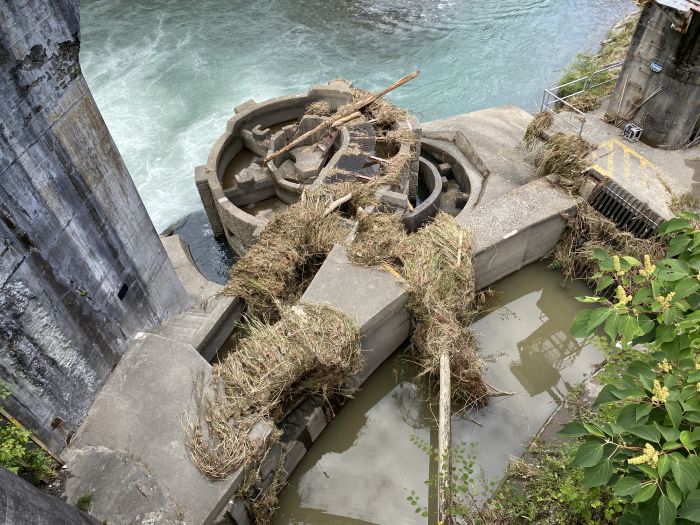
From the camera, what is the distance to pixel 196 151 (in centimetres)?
1781

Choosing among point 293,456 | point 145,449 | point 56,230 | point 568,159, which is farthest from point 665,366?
point 568,159

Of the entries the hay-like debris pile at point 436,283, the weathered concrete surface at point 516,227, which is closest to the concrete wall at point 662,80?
the weathered concrete surface at point 516,227

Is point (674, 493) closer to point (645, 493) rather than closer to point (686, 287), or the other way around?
point (645, 493)

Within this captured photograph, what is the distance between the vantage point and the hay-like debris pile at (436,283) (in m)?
7.73

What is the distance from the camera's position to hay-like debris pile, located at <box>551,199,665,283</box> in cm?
930

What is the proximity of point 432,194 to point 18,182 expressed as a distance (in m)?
8.88

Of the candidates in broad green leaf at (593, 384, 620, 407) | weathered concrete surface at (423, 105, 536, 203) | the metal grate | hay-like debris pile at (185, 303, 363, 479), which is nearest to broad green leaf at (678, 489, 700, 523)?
broad green leaf at (593, 384, 620, 407)

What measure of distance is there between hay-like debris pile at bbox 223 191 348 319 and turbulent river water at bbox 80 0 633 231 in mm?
8677

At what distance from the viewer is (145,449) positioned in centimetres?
575

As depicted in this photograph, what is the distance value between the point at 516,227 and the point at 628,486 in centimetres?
649

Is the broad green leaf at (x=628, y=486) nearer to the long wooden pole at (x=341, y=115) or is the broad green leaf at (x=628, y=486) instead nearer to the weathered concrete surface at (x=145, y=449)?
the weathered concrete surface at (x=145, y=449)

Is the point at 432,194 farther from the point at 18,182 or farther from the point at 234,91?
the point at 234,91

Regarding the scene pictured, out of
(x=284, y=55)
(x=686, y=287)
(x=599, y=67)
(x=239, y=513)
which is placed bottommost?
(x=284, y=55)

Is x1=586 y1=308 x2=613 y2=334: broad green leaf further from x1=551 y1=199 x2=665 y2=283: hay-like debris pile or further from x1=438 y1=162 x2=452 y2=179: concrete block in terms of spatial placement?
x1=438 y1=162 x2=452 y2=179: concrete block
